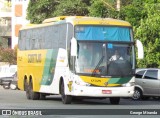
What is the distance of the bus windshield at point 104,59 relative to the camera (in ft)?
73.4

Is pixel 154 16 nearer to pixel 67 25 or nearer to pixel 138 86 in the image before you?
pixel 138 86

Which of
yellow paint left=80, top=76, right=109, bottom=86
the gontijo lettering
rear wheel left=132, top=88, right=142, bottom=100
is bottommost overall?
rear wheel left=132, top=88, right=142, bottom=100

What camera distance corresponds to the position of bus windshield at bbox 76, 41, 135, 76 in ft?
73.4

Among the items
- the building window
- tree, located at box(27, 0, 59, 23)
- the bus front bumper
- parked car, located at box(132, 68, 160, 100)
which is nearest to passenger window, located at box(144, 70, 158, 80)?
parked car, located at box(132, 68, 160, 100)

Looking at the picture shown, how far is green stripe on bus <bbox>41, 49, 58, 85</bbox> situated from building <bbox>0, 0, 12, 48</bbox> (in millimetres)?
60025

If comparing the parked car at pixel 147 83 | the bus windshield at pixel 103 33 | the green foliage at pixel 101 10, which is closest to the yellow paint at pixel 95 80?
the bus windshield at pixel 103 33

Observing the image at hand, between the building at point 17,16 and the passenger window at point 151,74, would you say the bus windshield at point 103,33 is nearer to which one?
the passenger window at point 151,74

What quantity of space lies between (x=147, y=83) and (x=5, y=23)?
62.2 m

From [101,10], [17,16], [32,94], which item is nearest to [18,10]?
[17,16]

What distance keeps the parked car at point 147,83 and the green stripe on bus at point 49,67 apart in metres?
4.80

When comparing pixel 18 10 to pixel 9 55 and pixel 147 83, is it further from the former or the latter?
pixel 147 83

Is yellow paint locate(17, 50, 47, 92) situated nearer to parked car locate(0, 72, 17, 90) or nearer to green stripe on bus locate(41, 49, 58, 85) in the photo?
green stripe on bus locate(41, 49, 58, 85)

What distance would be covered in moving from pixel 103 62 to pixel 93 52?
561 millimetres

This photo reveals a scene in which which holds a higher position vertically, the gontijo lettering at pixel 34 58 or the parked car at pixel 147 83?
the gontijo lettering at pixel 34 58
